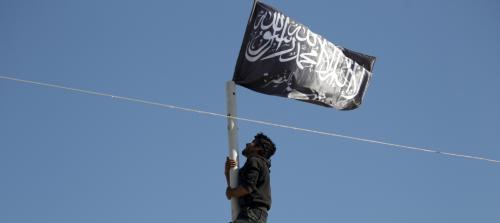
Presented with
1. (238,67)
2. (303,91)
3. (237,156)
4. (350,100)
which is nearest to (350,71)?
(350,100)

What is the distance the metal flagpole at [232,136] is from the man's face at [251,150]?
0.44 ft

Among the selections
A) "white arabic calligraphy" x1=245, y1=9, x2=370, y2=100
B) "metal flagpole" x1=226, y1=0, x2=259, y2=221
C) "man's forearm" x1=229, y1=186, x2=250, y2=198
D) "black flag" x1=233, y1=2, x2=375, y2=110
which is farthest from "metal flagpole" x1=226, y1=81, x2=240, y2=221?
"white arabic calligraphy" x1=245, y1=9, x2=370, y2=100

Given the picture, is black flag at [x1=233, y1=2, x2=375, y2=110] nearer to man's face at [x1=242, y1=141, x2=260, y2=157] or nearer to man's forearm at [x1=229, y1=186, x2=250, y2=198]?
man's face at [x1=242, y1=141, x2=260, y2=157]

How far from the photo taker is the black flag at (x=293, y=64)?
904 cm

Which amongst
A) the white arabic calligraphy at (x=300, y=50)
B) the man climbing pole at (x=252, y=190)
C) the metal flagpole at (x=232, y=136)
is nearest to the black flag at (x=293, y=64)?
the white arabic calligraphy at (x=300, y=50)

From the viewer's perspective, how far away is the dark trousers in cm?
771

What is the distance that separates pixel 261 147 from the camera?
8352 mm

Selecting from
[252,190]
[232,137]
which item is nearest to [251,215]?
[252,190]

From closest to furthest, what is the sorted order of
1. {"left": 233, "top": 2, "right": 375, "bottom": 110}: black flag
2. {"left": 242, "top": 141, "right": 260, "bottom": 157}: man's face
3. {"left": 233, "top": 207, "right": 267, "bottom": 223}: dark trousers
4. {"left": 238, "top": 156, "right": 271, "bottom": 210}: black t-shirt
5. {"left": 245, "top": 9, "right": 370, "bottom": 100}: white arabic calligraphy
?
{"left": 233, "top": 207, "right": 267, "bottom": 223}: dark trousers → {"left": 238, "top": 156, "right": 271, "bottom": 210}: black t-shirt → {"left": 242, "top": 141, "right": 260, "bottom": 157}: man's face → {"left": 233, "top": 2, "right": 375, "bottom": 110}: black flag → {"left": 245, "top": 9, "right": 370, "bottom": 100}: white arabic calligraphy

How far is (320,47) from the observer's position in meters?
9.77

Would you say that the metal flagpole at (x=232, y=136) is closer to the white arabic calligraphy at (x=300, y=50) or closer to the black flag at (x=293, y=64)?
the black flag at (x=293, y=64)

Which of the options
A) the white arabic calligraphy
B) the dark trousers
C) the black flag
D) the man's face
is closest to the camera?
the dark trousers

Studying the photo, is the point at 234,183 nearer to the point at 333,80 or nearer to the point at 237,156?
the point at 237,156

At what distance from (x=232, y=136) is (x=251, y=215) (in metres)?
1.03
